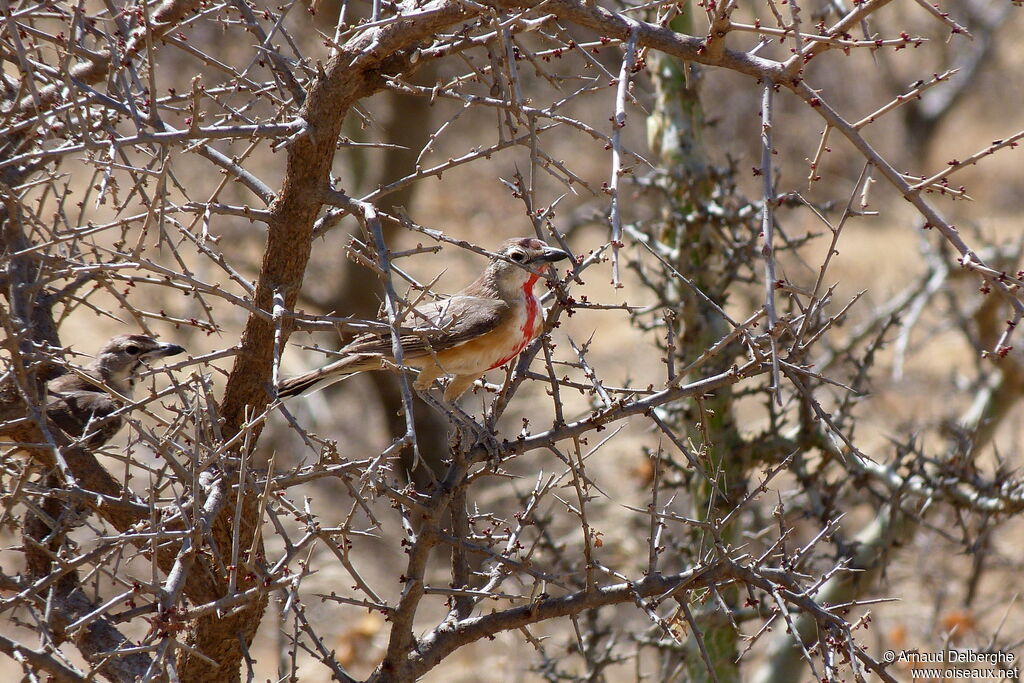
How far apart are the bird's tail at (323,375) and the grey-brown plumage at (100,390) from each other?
0.60 m

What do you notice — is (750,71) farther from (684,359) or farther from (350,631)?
(350,631)

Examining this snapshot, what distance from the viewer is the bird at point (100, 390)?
13.7ft

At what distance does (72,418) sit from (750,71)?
10.9ft

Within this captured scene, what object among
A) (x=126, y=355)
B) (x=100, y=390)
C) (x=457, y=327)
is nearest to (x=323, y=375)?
(x=457, y=327)

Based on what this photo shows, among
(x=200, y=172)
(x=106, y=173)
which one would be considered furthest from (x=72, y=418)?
(x=200, y=172)

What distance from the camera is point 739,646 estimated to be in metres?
6.59

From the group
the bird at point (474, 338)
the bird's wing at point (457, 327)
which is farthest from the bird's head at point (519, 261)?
the bird's wing at point (457, 327)

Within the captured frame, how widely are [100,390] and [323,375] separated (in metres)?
0.92

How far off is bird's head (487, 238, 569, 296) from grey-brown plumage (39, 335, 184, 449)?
→ 158cm

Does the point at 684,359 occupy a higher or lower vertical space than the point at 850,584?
higher

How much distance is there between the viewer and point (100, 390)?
4367 mm

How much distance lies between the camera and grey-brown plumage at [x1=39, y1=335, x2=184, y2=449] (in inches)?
166

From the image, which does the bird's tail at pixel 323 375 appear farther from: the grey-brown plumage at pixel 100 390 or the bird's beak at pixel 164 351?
the bird's beak at pixel 164 351

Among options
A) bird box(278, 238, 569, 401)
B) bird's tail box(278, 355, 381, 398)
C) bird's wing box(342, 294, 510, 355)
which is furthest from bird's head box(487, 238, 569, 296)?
bird's tail box(278, 355, 381, 398)
